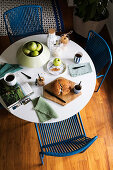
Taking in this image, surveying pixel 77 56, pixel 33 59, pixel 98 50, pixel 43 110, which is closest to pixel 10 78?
pixel 33 59

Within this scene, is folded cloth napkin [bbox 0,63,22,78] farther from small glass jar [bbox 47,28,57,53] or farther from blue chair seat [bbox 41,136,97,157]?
blue chair seat [bbox 41,136,97,157]

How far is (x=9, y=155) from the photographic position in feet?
6.07

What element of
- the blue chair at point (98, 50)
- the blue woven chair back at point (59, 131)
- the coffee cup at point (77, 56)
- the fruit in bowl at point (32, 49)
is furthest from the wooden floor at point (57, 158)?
the fruit in bowl at point (32, 49)

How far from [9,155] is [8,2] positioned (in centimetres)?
295

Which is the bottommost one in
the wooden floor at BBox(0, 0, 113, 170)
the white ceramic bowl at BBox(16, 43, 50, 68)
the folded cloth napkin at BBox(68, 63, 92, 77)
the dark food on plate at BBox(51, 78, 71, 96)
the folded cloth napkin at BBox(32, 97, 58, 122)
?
the wooden floor at BBox(0, 0, 113, 170)

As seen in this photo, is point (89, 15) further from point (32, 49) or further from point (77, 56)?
point (32, 49)

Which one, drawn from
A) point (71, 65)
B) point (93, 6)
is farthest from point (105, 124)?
point (93, 6)

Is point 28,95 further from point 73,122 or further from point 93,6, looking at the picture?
point 93,6

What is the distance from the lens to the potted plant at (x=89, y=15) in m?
2.12

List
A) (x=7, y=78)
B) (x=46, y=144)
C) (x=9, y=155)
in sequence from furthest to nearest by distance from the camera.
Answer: (x=9, y=155)
(x=46, y=144)
(x=7, y=78)

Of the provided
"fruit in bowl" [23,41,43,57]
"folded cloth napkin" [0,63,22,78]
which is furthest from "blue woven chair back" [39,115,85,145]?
"fruit in bowl" [23,41,43,57]

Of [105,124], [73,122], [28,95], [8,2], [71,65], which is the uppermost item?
[8,2]

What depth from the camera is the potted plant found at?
83.3 inches

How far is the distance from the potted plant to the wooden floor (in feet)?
3.89
